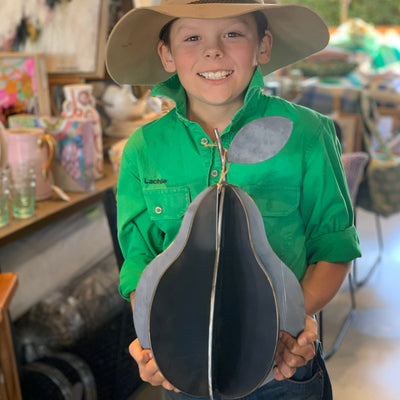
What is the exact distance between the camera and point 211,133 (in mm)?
759

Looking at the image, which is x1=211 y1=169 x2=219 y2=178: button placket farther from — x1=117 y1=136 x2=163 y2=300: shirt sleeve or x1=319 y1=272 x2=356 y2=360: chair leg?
x1=319 y1=272 x2=356 y2=360: chair leg

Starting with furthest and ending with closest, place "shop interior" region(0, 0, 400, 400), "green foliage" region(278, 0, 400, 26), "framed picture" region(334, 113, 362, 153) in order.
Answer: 1. "green foliage" region(278, 0, 400, 26)
2. "framed picture" region(334, 113, 362, 153)
3. "shop interior" region(0, 0, 400, 400)

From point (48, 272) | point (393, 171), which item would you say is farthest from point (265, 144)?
point (393, 171)

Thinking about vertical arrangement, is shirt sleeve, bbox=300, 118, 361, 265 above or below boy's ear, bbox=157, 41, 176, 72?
below

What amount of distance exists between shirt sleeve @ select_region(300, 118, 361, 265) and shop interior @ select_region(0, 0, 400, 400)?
1.76ft

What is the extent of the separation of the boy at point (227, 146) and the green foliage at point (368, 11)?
21.9 feet

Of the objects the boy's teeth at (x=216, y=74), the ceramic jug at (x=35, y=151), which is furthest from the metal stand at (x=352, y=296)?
the boy's teeth at (x=216, y=74)

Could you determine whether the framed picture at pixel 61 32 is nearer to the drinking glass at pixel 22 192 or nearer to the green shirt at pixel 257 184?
the drinking glass at pixel 22 192

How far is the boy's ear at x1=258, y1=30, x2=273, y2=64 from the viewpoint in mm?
763

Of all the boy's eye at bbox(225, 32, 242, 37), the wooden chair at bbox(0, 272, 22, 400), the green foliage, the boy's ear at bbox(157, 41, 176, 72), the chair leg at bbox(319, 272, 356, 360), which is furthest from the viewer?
the green foliage

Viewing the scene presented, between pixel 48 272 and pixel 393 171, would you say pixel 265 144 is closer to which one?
pixel 48 272

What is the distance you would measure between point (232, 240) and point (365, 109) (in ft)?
9.41

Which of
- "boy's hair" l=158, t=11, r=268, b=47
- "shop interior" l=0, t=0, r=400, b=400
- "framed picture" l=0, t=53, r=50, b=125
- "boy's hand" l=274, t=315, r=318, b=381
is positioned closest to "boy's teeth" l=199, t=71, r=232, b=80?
"boy's hair" l=158, t=11, r=268, b=47

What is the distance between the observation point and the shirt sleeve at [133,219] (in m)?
0.77
